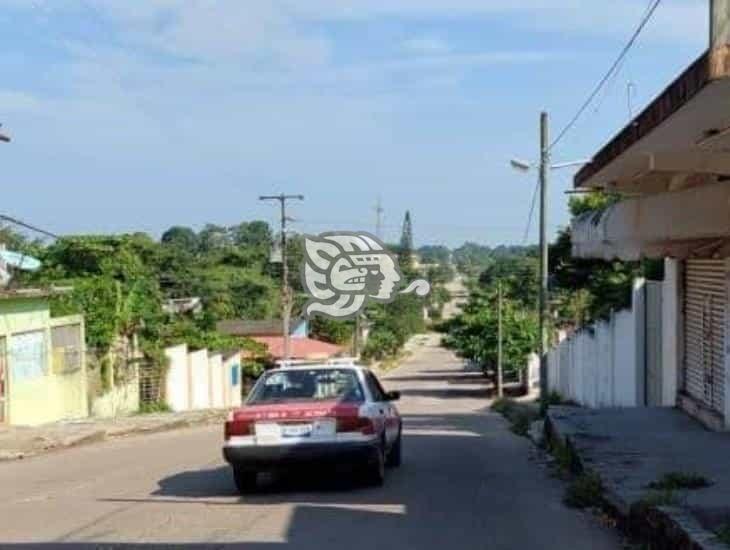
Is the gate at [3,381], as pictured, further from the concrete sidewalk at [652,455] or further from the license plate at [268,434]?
the license plate at [268,434]

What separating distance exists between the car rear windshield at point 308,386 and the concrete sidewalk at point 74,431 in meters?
7.98

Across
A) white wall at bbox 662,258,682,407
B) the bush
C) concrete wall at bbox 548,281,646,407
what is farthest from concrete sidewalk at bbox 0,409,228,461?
the bush

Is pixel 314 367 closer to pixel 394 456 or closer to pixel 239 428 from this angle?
pixel 239 428

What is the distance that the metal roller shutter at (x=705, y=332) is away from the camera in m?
19.3

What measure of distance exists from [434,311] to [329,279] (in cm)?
12231

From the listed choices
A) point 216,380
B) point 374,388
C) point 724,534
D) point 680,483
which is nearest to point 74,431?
point 374,388

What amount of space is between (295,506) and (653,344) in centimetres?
1400

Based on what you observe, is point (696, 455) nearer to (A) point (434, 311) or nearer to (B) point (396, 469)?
(B) point (396, 469)

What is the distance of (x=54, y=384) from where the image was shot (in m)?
32.4

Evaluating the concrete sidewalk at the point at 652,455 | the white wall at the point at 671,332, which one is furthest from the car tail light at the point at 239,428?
the white wall at the point at 671,332

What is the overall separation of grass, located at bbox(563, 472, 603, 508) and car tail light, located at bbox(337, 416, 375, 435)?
2.34m

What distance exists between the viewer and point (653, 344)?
25.5m

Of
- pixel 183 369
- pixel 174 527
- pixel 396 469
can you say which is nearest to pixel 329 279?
pixel 183 369

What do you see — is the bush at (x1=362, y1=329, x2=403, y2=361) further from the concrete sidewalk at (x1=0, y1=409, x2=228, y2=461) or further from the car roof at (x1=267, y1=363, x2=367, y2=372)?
the car roof at (x1=267, y1=363, x2=367, y2=372)
